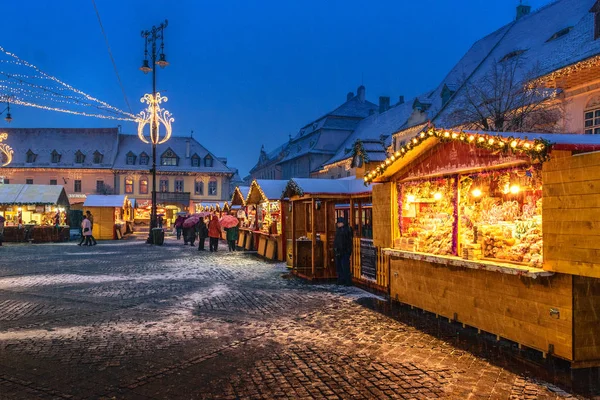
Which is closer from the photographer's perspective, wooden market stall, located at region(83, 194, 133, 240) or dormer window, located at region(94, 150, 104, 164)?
wooden market stall, located at region(83, 194, 133, 240)

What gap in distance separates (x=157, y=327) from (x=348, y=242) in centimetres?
585

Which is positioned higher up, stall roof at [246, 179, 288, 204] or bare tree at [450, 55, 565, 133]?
bare tree at [450, 55, 565, 133]

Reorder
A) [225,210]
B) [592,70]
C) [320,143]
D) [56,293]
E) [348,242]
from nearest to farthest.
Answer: [56,293]
[348,242]
[592,70]
[225,210]
[320,143]

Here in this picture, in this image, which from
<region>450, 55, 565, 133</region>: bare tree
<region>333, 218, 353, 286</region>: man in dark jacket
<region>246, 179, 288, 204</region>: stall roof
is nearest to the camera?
<region>333, 218, 353, 286</region>: man in dark jacket

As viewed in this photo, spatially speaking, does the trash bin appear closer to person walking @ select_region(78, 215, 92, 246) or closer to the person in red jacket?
person walking @ select_region(78, 215, 92, 246)

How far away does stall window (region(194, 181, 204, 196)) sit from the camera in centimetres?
6329

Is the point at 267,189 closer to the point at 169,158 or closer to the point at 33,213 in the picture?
the point at 33,213

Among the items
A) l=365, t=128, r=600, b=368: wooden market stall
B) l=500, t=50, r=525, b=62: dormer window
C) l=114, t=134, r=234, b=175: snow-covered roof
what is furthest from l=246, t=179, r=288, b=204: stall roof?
l=114, t=134, r=234, b=175: snow-covered roof

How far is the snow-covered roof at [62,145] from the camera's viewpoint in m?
60.7

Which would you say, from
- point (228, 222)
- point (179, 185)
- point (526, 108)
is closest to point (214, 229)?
point (228, 222)

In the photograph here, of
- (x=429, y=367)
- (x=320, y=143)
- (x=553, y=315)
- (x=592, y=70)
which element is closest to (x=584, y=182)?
(x=553, y=315)

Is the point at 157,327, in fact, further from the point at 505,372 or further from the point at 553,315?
the point at 553,315

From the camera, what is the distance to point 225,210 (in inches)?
1298

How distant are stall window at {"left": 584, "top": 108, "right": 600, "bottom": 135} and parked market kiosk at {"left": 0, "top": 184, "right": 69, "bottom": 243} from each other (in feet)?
98.2
